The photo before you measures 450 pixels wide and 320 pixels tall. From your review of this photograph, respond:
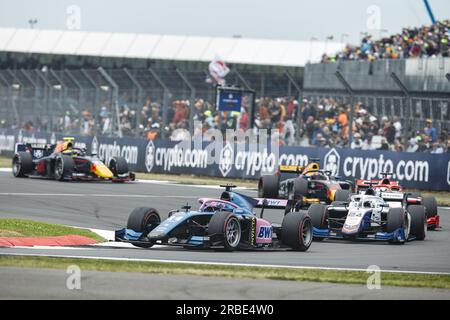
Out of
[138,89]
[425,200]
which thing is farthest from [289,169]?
[138,89]

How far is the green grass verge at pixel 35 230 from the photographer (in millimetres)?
16531

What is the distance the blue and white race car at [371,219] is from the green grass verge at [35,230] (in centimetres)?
398

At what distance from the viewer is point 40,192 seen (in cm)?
2691

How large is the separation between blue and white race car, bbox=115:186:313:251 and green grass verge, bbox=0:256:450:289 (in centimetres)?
221

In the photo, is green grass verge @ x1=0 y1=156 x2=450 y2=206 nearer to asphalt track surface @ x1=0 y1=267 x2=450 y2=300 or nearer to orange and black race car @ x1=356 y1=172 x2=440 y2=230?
orange and black race car @ x1=356 y1=172 x2=440 y2=230

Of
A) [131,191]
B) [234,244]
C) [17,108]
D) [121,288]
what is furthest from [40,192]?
[17,108]

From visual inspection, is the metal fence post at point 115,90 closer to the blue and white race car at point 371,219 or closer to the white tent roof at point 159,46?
the blue and white race car at point 371,219

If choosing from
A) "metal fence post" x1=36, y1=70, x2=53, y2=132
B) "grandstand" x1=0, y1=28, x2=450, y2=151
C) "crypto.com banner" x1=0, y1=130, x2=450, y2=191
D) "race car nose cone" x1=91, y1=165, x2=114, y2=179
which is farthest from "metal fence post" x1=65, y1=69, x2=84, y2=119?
"race car nose cone" x1=91, y1=165, x2=114, y2=179

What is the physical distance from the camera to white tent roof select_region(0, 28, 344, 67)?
227 ft

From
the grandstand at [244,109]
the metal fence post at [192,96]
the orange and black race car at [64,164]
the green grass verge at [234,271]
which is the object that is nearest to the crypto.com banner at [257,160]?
the grandstand at [244,109]

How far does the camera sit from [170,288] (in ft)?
36.4

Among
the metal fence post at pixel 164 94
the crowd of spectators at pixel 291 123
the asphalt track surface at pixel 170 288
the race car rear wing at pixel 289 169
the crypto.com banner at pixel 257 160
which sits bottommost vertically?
the asphalt track surface at pixel 170 288

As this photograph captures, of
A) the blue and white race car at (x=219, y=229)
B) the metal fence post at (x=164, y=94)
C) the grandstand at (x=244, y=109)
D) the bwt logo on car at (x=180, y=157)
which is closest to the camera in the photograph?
the blue and white race car at (x=219, y=229)

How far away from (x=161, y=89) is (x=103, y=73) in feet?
9.21
